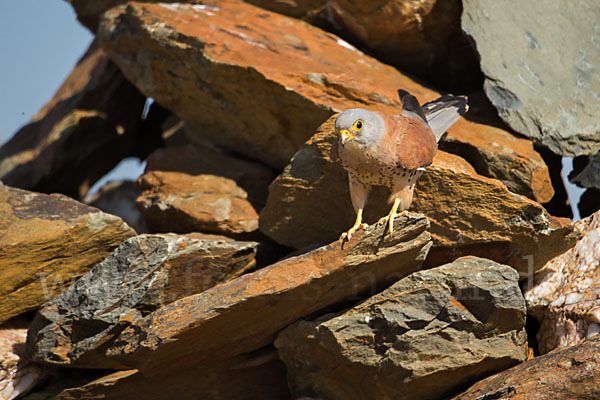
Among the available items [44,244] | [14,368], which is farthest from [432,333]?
[14,368]

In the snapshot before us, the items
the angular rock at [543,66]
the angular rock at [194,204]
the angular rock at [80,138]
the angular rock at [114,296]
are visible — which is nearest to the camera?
the angular rock at [114,296]

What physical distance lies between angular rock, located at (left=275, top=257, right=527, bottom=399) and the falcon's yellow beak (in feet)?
3.53

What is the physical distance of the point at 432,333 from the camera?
388 centimetres

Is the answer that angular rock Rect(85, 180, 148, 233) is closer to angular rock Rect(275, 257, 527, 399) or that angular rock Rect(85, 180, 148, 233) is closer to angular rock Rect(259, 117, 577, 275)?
angular rock Rect(259, 117, 577, 275)

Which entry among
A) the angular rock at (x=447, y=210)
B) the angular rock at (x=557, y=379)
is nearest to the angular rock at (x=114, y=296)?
the angular rock at (x=447, y=210)

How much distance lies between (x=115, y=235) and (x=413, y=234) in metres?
2.35

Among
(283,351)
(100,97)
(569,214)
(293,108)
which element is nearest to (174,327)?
(283,351)

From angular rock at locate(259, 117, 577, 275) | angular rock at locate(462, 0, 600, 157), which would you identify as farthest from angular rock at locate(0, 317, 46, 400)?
angular rock at locate(462, 0, 600, 157)

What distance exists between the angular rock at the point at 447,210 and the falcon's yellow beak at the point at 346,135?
0.62 meters

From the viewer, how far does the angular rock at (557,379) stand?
128 inches

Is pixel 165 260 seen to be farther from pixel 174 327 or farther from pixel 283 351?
pixel 283 351

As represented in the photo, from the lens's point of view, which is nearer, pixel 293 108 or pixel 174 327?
pixel 174 327

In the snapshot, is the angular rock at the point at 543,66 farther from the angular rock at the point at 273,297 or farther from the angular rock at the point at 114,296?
the angular rock at the point at 114,296

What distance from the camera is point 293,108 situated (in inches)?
193
